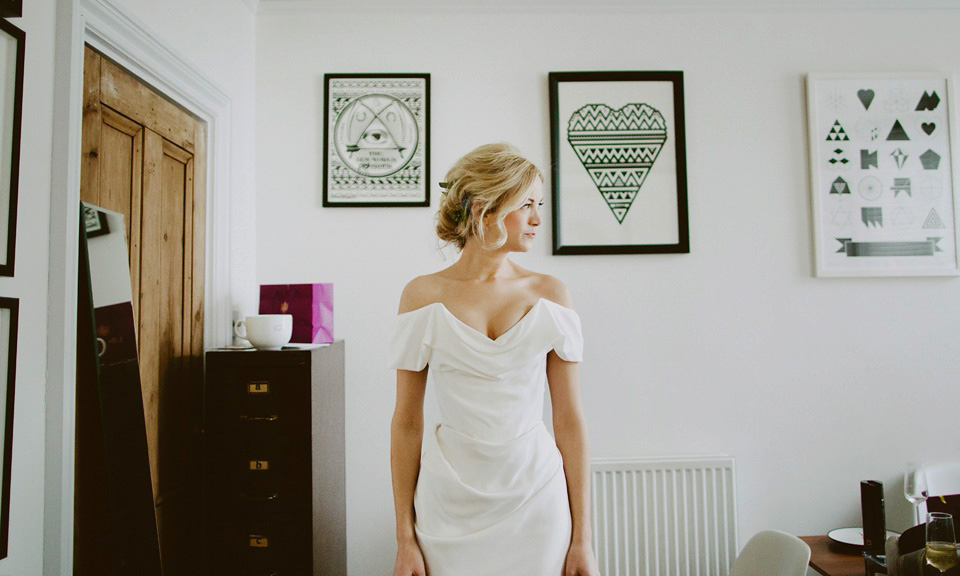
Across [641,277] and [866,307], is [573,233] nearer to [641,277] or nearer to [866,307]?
[641,277]

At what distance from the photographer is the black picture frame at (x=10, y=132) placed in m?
1.28

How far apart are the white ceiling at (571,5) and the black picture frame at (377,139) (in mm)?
321

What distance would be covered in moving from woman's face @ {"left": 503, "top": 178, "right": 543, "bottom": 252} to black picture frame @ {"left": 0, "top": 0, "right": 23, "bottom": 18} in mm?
1219

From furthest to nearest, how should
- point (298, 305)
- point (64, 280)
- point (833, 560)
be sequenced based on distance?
1. point (298, 305)
2. point (833, 560)
3. point (64, 280)

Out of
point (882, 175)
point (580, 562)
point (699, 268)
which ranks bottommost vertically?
point (580, 562)

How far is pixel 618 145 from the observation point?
2.59 m

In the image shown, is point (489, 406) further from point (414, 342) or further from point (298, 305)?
point (298, 305)

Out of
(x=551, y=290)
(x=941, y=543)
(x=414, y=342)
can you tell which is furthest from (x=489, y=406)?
(x=941, y=543)

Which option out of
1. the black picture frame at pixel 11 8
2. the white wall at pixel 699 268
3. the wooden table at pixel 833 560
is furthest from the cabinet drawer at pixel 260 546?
the wooden table at pixel 833 560

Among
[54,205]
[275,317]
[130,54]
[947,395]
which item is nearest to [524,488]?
[275,317]

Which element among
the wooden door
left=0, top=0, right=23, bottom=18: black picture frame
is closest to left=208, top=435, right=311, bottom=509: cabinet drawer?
the wooden door

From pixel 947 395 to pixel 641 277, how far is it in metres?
1.52

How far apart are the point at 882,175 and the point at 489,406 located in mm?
2294

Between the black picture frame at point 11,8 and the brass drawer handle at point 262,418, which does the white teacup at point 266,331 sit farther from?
the black picture frame at point 11,8
